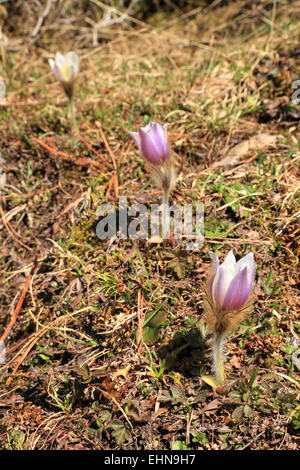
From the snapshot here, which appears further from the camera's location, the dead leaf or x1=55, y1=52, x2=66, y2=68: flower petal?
x1=55, y1=52, x2=66, y2=68: flower petal

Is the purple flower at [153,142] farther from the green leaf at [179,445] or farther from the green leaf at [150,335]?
the green leaf at [179,445]

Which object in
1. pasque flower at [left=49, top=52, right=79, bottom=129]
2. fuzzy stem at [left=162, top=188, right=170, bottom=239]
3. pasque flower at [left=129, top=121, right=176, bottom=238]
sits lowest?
fuzzy stem at [left=162, top=188, right=170, bottom=239]

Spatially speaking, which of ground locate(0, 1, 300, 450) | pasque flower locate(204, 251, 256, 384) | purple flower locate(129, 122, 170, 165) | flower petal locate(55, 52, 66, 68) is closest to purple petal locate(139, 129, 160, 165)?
purple flower locate(129, 122, 170, 165)

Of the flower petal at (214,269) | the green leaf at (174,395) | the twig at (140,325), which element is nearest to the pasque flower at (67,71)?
the twig at (140,325)

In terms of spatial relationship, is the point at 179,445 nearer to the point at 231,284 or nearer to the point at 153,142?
the point at 231,284

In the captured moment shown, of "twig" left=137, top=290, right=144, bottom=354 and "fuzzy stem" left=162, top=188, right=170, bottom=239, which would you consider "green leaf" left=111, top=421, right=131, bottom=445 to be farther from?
"fuzzy stem" left=162, top=188, right=170, bottom=239
